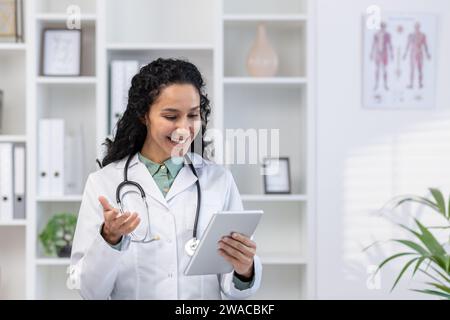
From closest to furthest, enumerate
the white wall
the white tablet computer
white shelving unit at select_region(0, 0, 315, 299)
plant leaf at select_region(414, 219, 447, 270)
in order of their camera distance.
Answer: the white tablet computer < plant leaf at select_region(414, 219, 447, 270) < white shelving unit at select_region(0, 0, 315, 299) < the white wall

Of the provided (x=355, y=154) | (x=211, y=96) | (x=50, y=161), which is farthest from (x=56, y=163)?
(x=355, y=154)

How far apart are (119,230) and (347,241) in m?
0.86

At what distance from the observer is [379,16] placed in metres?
1.41

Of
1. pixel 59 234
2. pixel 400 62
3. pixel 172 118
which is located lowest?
pixel 59 234

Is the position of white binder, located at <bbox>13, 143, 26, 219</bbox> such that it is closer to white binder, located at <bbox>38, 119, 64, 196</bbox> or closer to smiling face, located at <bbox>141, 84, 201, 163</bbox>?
white binder, located at <bbox>38, 119, 64, 196</bbox>

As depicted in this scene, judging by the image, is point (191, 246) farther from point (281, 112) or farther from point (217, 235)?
point (281, 112)

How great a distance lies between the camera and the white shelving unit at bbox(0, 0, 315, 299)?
52.8 inches

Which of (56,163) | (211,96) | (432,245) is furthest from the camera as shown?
(56,163)

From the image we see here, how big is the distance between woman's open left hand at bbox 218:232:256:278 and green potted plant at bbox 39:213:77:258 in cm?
74

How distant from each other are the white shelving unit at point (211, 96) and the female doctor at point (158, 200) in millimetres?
488

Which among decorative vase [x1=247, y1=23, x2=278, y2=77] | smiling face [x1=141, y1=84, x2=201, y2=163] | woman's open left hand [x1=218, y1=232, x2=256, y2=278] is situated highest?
decorative vase [x1=247, y1=23, x2=278, y2=77]

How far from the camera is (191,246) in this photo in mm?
776

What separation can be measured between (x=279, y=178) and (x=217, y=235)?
797 mm

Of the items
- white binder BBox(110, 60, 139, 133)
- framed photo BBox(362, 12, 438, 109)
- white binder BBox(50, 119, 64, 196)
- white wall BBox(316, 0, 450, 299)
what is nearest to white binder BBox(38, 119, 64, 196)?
white binder BBox(50, 119, 64, 196)
